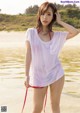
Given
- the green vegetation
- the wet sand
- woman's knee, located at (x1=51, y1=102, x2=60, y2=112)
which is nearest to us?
woman's knee, located at (x1=51, y1=102, x2=60, y2=112)

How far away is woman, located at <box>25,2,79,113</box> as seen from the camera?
337cm

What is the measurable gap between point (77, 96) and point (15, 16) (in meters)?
30.2

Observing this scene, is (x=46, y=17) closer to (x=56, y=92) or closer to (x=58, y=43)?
(x=58, y=43)

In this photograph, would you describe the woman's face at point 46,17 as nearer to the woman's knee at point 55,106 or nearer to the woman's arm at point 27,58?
the woman's arm at point 27,58

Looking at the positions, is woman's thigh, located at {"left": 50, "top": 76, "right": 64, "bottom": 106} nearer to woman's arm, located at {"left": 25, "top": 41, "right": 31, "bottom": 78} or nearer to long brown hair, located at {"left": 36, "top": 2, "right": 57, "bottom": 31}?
woman's arm, located at {"left": 25, "top": 41, "right": 31, "bottom": 78}

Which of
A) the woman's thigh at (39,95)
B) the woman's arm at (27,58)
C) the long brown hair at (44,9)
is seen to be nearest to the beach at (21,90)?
the woman's thigh at (39,95)

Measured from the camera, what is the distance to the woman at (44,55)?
11.1ft

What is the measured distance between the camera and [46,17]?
3371 mm

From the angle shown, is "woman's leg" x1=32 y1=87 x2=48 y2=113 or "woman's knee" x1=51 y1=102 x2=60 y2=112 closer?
"woman's leg" x1=32 y1=87 x2=48 y2=113

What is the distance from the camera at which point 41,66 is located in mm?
3402

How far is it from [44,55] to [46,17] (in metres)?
0.32

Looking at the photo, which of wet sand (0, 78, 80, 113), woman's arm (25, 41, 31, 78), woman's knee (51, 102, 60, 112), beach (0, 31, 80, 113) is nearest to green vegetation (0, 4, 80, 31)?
beach (0, 31, 80, 113)

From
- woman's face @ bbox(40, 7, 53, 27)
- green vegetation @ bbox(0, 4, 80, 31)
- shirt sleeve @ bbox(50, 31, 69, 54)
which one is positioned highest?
woman's face @ bbox(40, 7, 53, 27)

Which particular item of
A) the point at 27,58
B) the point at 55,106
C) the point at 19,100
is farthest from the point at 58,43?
the point at 19,100
